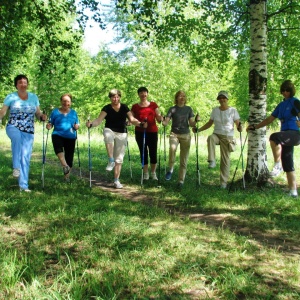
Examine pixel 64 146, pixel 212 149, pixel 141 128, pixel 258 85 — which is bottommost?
pixel 212 149

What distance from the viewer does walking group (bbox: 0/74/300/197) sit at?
730 centimetres

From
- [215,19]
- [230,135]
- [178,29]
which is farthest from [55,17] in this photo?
[230,135]

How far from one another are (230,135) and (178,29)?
385 cm

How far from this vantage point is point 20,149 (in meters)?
7.29

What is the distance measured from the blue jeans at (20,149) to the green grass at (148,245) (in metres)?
0.38

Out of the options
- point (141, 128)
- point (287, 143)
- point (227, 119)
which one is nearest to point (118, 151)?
point (141, 128)

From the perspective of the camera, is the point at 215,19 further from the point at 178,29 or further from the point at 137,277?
the point at 137,277

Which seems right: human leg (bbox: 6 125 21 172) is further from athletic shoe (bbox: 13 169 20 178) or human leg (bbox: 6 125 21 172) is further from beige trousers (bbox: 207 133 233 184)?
beige trousers (bbox: 207 133 233 184)

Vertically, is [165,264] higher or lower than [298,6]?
lower

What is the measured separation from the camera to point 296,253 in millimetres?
4422

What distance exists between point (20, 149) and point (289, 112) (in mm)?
5406

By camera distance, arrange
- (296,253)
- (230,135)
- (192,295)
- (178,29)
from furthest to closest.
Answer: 1. (178,29)
2. (230,135)
3. (296,253)
4. (192,295)

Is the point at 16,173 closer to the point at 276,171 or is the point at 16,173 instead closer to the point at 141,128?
the point at 141,128

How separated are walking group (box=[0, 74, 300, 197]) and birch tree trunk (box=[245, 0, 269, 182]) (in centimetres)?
39
